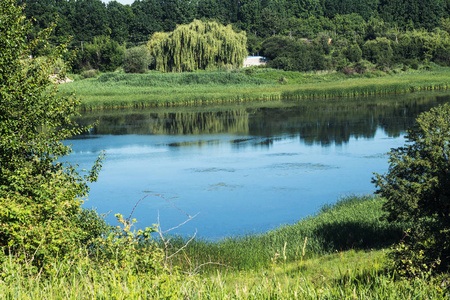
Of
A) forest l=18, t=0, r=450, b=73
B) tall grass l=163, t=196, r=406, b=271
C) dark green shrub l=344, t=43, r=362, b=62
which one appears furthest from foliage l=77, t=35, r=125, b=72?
tall grass l=163, t=196, r=406, b=271

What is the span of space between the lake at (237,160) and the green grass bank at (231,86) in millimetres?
6863

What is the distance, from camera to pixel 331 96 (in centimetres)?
5188

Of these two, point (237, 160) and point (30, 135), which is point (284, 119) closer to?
point (237, 160)

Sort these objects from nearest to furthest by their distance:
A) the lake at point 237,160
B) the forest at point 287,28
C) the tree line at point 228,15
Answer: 1. the lake at point 237,160
2. the forest at point 287,28
3. the tree line at point 228,15

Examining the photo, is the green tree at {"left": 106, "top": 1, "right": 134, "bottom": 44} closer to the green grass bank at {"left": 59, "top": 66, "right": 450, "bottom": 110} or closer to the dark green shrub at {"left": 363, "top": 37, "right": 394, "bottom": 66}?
the green grass bank at {"left": 59, "top": 66, "right": 450, "bottom": 110}

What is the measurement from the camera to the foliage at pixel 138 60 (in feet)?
222

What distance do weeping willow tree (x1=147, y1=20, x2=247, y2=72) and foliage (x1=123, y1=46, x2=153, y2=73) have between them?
5.65 feet

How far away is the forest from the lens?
75.7 metres

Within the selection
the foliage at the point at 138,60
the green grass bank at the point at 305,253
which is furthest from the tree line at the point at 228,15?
the green grass bank at the point at 305,253

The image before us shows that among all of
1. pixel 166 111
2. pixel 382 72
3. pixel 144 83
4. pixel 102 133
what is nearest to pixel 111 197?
pixel 102 133

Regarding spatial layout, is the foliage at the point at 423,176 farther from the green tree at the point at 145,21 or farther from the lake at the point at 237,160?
the green tree at the point at 145,21

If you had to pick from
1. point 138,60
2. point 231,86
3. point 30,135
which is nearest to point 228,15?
point 138,60

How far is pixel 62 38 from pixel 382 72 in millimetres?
47175

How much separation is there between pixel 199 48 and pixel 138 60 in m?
8.41
